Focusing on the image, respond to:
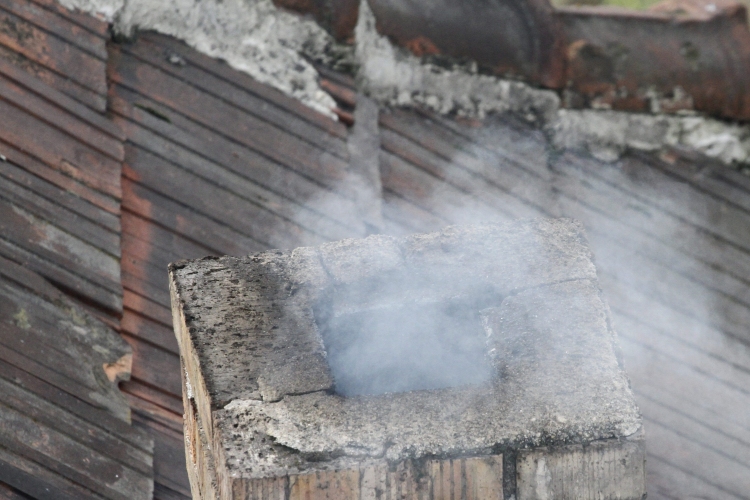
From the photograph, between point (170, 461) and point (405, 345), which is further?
point (170, 461)

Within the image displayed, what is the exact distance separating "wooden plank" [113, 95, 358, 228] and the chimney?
Result: 1562 millimetres

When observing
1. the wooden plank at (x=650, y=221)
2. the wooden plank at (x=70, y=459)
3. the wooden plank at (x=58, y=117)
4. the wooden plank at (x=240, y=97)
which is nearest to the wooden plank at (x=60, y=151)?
the wooden plank at (x=58, y=117)

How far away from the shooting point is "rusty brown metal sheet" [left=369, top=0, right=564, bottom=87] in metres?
5.10

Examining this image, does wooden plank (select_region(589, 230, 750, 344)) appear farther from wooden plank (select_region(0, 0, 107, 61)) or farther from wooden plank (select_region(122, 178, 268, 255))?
wooden plank (select_region(0, 0, 107, 61))

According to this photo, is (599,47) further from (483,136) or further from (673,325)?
(673,325)

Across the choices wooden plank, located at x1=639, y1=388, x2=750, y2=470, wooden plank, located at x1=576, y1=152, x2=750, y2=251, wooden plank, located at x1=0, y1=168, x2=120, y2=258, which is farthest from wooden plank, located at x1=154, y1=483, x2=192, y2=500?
wooden plank, located at x1=576, y1=152, x2=750, y2=251

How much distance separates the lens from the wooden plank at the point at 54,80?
412 centimetres

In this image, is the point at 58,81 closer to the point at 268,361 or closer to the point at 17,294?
the point at 17,294

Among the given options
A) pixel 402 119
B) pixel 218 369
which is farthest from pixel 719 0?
pixel 218 369

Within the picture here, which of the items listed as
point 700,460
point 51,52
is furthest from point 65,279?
point 700,460

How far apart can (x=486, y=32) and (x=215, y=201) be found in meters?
1.85

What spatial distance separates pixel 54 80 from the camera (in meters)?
4.15

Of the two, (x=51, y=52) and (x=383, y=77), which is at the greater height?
(x=51, y=52)

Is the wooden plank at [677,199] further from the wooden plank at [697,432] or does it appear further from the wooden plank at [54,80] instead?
the wooden plank at [54,80]
